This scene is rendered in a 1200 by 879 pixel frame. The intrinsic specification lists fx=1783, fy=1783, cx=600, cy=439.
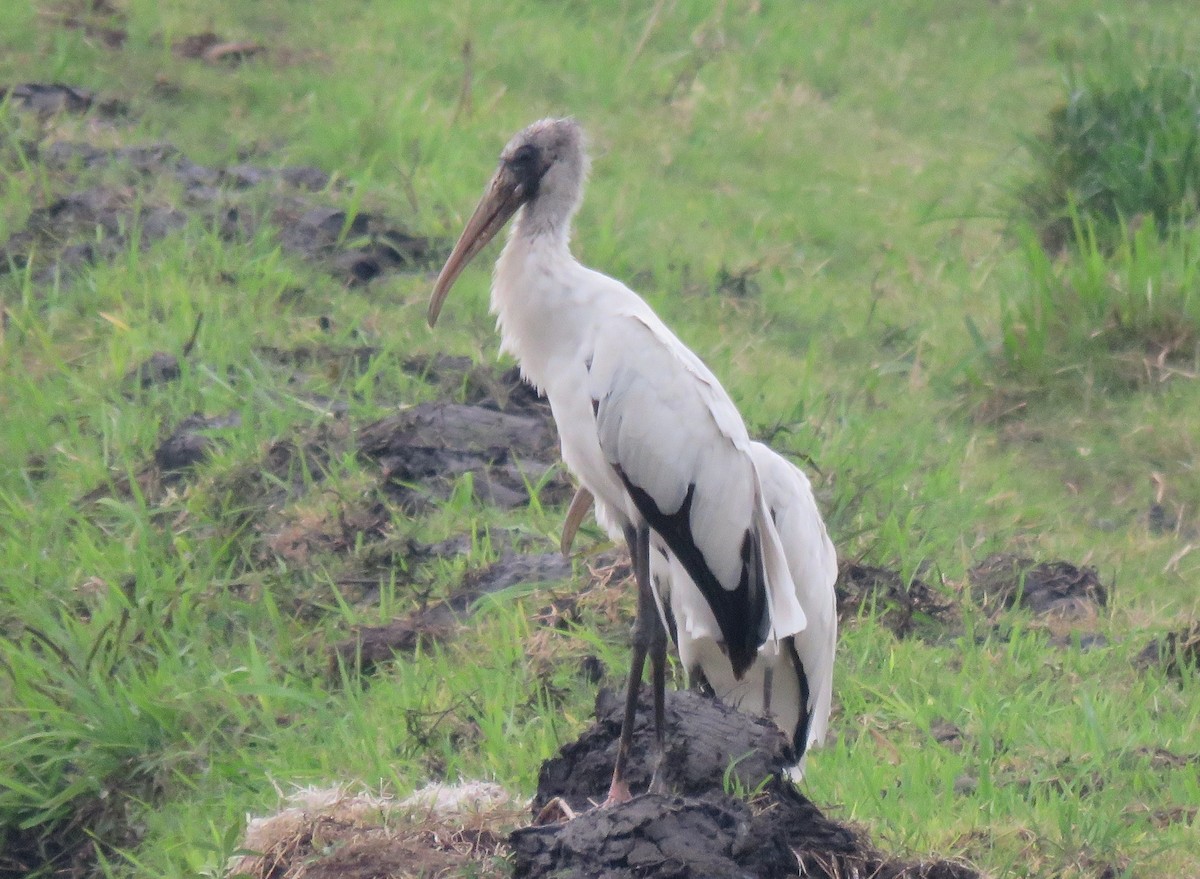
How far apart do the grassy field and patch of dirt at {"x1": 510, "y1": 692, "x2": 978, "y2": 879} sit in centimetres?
30

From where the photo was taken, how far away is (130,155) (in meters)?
7.94

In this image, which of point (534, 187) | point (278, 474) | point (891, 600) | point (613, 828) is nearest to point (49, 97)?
point (278, 474)

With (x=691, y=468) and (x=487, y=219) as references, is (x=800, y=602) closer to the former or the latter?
(x=691, y=468)

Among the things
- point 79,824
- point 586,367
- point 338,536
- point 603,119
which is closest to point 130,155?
point 603,119

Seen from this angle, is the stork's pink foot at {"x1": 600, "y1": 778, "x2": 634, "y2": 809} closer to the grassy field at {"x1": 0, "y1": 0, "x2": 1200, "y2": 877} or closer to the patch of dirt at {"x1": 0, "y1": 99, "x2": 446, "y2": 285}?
the grassy field at {"x1": 0, "y1": 0, "x2": 1200, "y2": 877}

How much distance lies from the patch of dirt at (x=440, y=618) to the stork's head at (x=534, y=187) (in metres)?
1.08

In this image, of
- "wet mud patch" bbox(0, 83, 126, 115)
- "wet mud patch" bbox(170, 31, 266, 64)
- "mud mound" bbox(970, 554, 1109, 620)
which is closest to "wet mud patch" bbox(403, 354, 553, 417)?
"mud mound" bbox(970, 554, 1109, 620)

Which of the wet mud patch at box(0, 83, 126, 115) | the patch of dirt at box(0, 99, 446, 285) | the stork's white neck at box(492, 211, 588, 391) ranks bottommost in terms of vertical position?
the patch of dirt at box(0, 99, 446, 285)

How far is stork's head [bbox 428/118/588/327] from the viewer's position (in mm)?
4219

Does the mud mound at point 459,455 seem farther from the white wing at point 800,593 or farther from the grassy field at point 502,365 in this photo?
the white wing at point 800,593

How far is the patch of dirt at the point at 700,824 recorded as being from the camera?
322cm

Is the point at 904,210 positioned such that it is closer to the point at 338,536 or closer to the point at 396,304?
the point at 396,304

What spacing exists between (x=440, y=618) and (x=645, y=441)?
4.96ft

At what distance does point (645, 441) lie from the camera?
385cm
